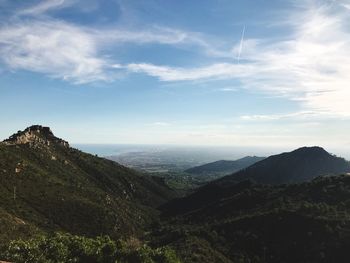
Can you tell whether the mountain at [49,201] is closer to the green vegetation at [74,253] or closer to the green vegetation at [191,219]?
the green vegetation at [191,219]

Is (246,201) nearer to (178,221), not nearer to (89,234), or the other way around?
(178,221)

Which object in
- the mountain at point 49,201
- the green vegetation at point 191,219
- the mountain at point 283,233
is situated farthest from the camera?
the mountain at point 49,201

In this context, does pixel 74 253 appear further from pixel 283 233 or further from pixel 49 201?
pixel 49 201

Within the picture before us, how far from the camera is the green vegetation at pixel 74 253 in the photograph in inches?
1480

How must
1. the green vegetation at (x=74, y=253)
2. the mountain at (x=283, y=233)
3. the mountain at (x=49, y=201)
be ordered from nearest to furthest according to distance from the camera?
the green vegetation at (x=74, y=253), the mountain at (x=283, y=233), the mountain at (x=49, y=201)

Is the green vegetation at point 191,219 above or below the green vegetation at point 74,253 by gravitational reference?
below

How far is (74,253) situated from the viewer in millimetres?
43000

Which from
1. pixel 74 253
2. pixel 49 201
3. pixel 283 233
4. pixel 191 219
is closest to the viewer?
pixel 74 253

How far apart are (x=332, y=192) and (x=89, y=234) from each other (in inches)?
2966

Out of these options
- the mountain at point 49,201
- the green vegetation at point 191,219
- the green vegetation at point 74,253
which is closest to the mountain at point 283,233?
the green vegetation at point 191,219

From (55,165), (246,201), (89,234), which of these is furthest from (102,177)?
(89,234)

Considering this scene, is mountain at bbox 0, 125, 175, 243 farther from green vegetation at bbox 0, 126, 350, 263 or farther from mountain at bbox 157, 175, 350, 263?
mountain at bbox 157, 175, 350, 263

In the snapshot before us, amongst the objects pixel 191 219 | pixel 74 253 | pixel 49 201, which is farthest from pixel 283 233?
pixel 74 253

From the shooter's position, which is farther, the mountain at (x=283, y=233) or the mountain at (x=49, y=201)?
the mountain at (x=49, y=201)
